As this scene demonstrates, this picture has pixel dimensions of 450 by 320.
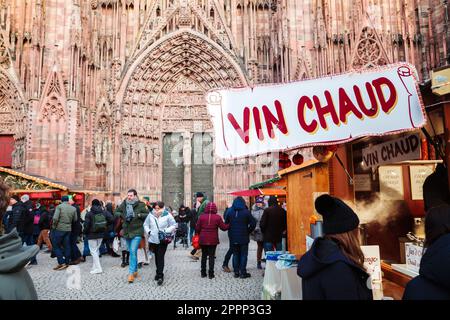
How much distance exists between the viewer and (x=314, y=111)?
312 cm

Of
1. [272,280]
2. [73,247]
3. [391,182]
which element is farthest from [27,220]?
[391,182]

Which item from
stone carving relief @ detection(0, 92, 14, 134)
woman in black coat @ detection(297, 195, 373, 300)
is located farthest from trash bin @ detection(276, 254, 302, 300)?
stone carving relief @ detection(0, 92, 14, 134)

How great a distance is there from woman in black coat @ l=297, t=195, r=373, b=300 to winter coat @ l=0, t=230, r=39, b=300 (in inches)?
49.7

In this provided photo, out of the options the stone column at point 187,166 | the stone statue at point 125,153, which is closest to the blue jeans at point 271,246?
the stone column at point 187,166

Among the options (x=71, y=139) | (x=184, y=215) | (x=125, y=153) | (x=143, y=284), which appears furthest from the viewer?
(x=125, y=153)

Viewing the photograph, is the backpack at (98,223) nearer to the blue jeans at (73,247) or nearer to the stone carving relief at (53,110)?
the blue jeans at (73,247)

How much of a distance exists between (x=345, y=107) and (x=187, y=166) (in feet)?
54.6

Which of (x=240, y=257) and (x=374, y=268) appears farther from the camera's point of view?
(x=240, y=257)

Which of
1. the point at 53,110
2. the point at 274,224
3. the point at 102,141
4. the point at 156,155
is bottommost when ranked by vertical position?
the point at 274,224

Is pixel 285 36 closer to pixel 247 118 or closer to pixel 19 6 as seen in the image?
pixel 19 6

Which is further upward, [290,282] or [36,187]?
[36,187]

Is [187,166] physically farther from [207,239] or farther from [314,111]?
[314,111]
